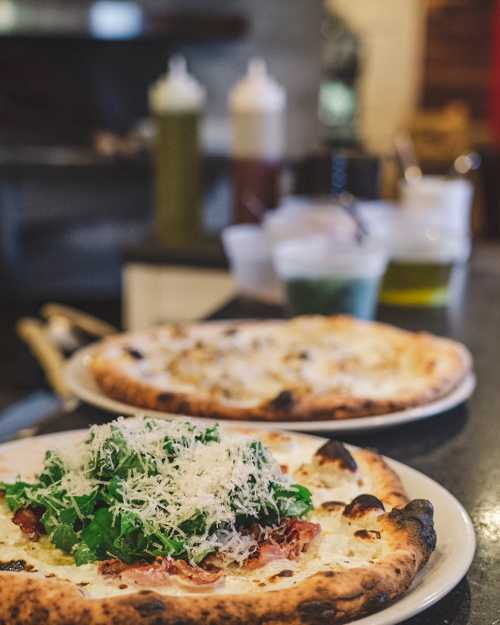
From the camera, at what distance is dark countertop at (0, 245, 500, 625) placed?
2.82ft

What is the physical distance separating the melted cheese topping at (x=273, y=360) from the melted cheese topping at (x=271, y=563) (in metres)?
0.33

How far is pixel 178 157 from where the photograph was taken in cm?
275

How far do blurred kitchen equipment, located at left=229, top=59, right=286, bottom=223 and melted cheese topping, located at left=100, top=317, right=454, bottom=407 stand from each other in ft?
2.93

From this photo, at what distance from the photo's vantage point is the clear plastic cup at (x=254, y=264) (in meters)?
2.10

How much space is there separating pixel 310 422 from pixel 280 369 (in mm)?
208

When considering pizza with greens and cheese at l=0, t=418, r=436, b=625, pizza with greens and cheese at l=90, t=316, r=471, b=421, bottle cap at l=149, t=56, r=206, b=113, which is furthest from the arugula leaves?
bottle cap at l=149, t=56, r=206, b=113

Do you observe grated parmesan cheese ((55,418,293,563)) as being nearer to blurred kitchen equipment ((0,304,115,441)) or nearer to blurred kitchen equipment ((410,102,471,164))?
blurred kitchen equipment ((0,304,115,441))

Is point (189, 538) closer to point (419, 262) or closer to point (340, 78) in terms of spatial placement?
point (419, 262)

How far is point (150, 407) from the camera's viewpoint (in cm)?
131

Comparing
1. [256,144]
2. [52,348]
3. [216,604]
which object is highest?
[256,144]

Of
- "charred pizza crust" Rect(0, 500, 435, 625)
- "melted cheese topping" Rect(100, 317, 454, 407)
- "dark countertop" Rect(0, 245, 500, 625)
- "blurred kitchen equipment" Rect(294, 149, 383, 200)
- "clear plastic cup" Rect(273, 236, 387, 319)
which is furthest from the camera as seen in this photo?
"blurred kitchen equipment" Rect(294, 149, 383, 200)

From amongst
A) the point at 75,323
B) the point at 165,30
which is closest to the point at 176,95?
the point at 75,323

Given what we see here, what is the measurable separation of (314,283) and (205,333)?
0.30 metres

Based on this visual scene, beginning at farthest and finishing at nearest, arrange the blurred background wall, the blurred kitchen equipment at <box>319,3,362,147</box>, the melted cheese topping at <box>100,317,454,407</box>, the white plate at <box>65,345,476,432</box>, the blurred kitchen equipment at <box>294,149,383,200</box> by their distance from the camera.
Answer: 1. the blurred kitchen equipment at <box>319,3,362,147</box>
2. the blurred background wall
3. the blurred kitchen equipment at <box>294,149,383,200</box>
4. the melted cheese topping at <box>100,317,454,407</box>
5. the white plate at <box>65,345,476,432</box>
